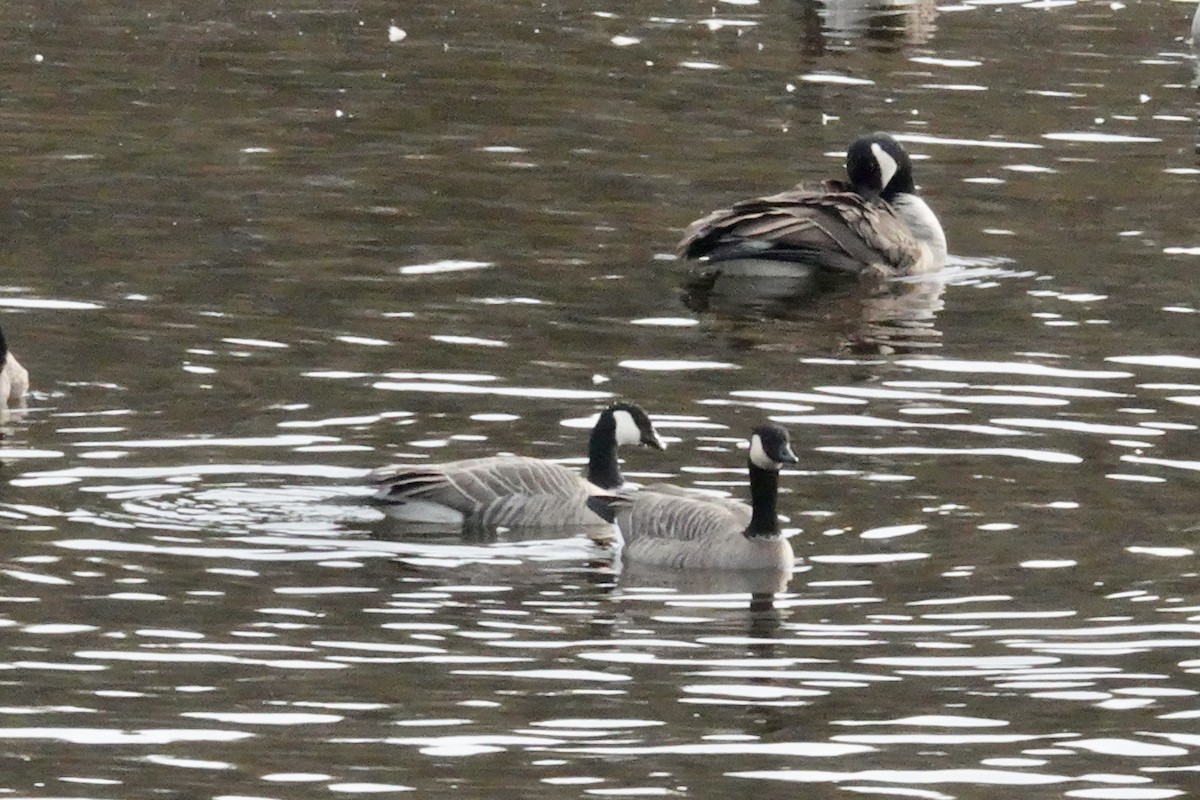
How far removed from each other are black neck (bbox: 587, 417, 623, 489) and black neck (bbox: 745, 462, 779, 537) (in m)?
1.28

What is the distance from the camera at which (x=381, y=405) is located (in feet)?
53.3

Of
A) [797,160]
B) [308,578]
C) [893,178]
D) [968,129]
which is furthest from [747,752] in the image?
[968,129]

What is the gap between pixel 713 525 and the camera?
13.7 m

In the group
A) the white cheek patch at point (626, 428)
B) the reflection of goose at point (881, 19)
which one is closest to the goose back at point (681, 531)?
the white cheek patch at point (626, 428)

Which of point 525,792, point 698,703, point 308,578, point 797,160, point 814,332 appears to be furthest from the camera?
point 797,160

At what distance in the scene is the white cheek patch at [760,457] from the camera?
44.4 ft

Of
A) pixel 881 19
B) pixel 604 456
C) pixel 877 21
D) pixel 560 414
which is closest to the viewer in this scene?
pixel 604 456

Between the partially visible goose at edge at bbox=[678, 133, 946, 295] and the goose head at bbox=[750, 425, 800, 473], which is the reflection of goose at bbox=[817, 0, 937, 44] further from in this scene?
the goose head at bbox=[750, 425, 800, 473]

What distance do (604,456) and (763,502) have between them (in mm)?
1490

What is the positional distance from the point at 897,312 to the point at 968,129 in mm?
6852

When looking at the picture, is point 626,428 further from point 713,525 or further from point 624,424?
point 713,525

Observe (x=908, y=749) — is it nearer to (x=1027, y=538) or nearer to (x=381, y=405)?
(x=1027, y=538)

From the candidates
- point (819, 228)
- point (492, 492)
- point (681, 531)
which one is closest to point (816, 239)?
point (819, 228)

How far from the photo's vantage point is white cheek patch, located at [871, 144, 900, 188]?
22.1 meters
